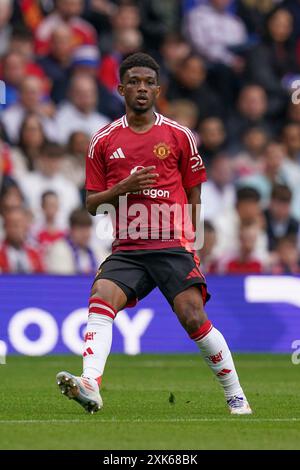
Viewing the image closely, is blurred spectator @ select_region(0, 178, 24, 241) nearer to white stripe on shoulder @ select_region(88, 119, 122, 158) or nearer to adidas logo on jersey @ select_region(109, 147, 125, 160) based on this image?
white stripe on shoulder @ select_region(88, 119, 122, 158)

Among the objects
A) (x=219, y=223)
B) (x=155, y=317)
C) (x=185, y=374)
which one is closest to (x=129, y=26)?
(x=219, y=223)

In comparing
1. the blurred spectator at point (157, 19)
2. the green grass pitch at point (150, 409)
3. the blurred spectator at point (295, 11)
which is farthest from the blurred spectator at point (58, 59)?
the green grass pitch at point (150, 409)

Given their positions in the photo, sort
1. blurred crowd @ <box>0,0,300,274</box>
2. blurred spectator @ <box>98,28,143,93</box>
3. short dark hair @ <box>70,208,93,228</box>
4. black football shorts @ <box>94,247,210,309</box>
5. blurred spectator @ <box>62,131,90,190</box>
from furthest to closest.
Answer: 1. blurred spectator @ <box>98,28,143,93</box>
2. blurred spectator @ <box>62,131,90,190</box>
3. blurred crowd @ <box>0,0,300,274</box>
4. short dark hair @ <box>70,208,93,228</box>
5. black football shorts @ <box>94,247,210,309</box>

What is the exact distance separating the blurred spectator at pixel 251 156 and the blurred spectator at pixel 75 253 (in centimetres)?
356

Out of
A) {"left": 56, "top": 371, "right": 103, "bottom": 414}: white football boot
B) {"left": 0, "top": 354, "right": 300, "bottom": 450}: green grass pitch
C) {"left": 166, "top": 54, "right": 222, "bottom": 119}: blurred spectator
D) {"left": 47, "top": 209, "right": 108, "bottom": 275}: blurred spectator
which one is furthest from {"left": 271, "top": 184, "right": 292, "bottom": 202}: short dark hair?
{"left": 56, "top": 371, "right": 103, "bottom": 414}: white football boot

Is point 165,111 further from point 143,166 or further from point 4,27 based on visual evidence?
point 143,166

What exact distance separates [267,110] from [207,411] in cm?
1180

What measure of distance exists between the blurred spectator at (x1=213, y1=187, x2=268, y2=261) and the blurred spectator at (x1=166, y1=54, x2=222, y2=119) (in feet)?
7.99

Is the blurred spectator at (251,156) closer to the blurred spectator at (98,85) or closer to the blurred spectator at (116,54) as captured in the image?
the blurred spectator at (98,85)

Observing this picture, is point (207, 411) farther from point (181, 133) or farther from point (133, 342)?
Answer: point (133, 342)

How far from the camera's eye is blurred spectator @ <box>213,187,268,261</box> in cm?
1788

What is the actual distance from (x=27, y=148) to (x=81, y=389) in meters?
9.75

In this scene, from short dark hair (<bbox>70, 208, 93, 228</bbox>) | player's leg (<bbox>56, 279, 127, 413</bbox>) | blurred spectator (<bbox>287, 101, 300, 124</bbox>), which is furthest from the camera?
blurred spectator (<bbox>287, 101, 300, 124</bbox>)
